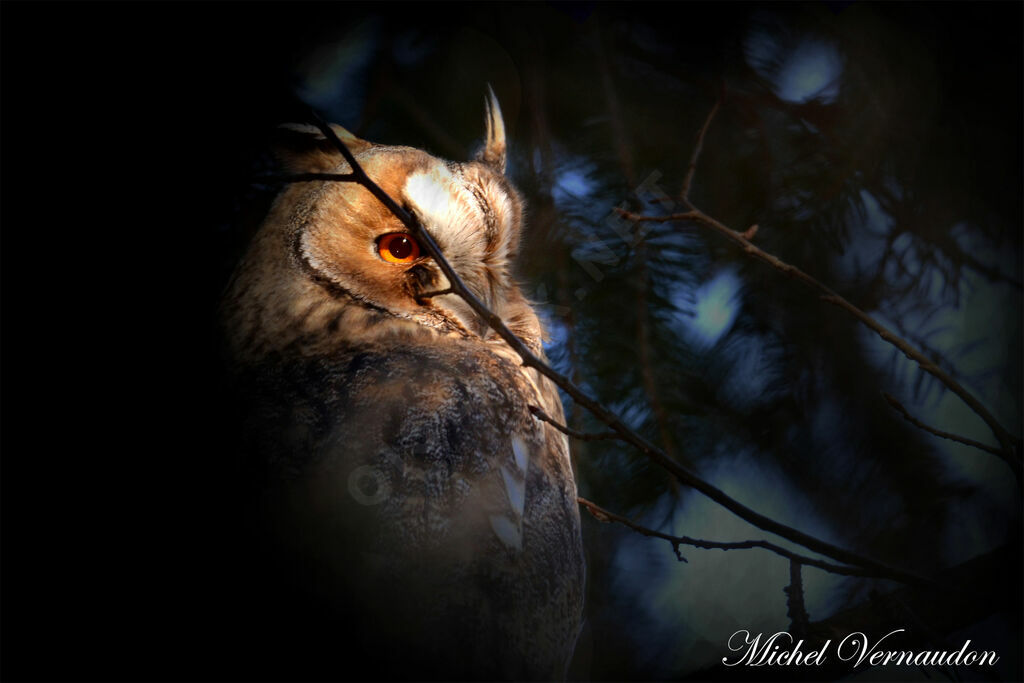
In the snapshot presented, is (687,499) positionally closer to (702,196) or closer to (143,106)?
(702,196)

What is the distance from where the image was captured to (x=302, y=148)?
889mm

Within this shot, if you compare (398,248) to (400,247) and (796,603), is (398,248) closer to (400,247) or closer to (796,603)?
(400,247)

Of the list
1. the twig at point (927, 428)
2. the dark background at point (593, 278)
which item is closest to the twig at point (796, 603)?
the dark background at point (593, 278)

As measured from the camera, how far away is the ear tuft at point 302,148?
34.8 inches

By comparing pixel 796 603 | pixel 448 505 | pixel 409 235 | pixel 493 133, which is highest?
pixel 493 133

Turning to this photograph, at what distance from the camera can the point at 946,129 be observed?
1129mm

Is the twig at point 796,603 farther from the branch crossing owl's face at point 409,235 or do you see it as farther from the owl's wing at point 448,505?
the branch crossing owl's face at point 409,235

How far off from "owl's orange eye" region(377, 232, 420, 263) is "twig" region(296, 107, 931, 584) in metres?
0.04

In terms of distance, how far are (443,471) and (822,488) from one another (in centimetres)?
58

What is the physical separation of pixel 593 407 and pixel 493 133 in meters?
0.44

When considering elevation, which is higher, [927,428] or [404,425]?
[927,428]

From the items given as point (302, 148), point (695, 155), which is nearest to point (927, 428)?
point (695, 155)

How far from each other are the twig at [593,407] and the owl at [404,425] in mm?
92

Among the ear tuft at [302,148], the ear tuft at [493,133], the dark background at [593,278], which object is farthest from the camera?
the ear tuft at [493,133]
